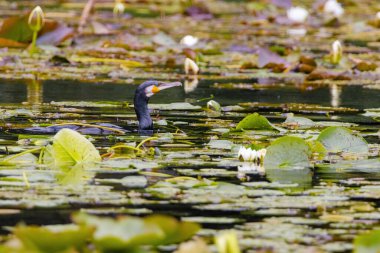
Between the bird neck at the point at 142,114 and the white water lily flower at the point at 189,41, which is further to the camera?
the white water lily flower at the point at 189,41

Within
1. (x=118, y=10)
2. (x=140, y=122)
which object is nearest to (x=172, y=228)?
(x=140, y=122)

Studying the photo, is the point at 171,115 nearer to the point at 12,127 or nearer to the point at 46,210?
the point at 12,127

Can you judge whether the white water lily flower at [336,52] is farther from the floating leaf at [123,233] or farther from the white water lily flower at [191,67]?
the floating leaf at [123,233]

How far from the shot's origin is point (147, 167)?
18.5 ft

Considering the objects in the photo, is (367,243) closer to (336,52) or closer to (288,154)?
(288,154)

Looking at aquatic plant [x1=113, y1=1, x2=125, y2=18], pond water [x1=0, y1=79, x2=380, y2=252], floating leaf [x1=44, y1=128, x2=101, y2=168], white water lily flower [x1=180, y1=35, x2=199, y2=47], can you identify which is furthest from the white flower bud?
aquatic plant [x1=113, y1=1, x2=125, y2=18]

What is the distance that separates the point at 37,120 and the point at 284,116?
2001 millimetres

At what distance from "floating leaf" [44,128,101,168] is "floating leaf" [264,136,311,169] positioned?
3.14 feet

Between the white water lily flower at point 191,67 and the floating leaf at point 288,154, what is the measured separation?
5.48m

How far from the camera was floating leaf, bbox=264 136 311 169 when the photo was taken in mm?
5887

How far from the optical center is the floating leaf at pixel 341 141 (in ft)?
21.2

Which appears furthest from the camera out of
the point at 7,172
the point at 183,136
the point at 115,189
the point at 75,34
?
the point at 75,34

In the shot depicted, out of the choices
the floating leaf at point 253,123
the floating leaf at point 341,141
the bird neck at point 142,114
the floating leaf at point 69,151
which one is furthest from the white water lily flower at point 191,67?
the floating leaf at point 69,151

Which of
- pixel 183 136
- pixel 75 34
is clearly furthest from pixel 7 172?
pixel 75 34
